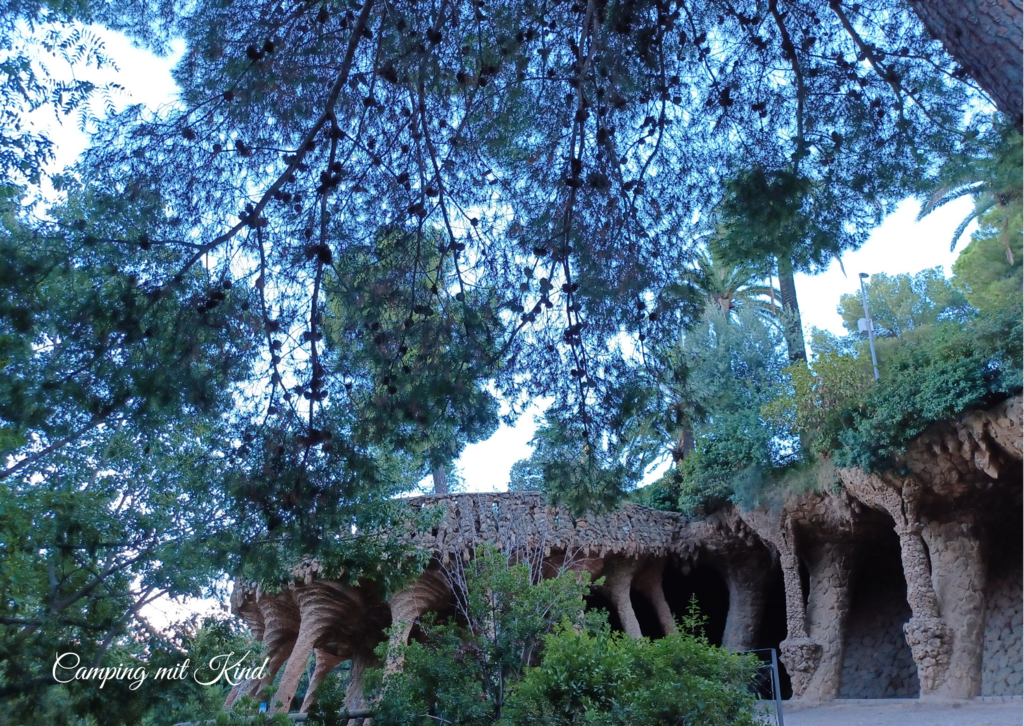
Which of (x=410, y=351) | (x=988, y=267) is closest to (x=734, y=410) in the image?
(x=988, y=267)

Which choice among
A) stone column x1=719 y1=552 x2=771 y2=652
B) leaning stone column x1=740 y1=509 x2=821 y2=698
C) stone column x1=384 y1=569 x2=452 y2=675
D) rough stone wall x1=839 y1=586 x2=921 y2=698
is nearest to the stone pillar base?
leaning stone column x1=740 y1=509 x2=821 y2=698

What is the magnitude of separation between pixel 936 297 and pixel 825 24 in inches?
519

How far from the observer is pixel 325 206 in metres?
4.13

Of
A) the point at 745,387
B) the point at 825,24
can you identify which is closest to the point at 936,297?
the point at 745,387

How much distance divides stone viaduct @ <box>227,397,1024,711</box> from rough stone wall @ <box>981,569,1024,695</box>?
0.02 metres

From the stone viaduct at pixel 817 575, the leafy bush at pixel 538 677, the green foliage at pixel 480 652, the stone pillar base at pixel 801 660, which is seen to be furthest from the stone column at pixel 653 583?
the leafy bush at pixel 538 677

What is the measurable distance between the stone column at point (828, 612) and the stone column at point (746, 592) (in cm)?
117

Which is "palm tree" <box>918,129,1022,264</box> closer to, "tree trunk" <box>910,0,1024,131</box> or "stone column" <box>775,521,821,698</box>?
"tree trunk" <box>910,0,1024,131</box>

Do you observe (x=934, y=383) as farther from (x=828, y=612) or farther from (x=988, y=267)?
(x=988, y=267)

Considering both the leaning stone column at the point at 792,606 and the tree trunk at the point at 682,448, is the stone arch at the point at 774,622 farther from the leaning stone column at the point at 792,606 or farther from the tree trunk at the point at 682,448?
the tree trunk at the point at 682,448

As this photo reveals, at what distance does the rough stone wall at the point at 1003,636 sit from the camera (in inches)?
425

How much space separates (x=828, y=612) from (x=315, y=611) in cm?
711

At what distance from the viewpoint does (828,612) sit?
39.3ft

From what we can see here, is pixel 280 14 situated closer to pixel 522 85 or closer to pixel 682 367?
pixel 522 85
